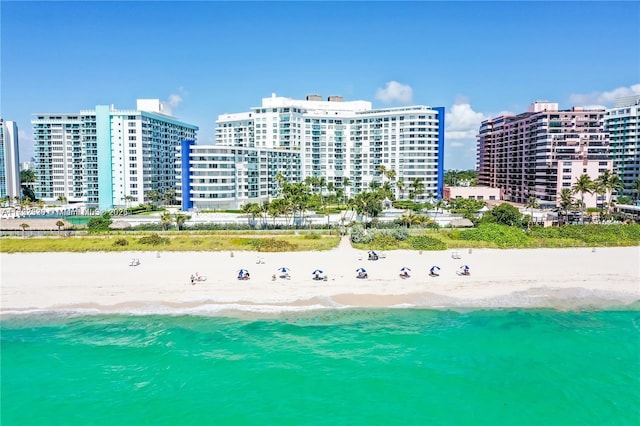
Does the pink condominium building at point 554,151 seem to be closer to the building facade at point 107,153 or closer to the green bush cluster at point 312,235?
the green bush cluster at point 312,235

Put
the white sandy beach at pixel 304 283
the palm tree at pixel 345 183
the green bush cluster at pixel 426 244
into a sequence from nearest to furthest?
the white sandy beach at pixel 304 283
the green bush cluster at pixel 426 244
the palm tree at pixel 345 183

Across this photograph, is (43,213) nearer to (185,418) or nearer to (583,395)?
(185,418)

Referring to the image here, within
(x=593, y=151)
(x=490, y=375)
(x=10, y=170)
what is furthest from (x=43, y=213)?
(x=593, y=151)

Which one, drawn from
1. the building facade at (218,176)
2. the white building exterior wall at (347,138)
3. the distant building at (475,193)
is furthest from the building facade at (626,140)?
the building facade at (218,176)

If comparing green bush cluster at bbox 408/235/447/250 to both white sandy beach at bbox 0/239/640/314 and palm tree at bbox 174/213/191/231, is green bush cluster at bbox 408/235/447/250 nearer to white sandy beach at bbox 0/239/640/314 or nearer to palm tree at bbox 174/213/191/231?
white sandy beach at bbox 0/239/640/314

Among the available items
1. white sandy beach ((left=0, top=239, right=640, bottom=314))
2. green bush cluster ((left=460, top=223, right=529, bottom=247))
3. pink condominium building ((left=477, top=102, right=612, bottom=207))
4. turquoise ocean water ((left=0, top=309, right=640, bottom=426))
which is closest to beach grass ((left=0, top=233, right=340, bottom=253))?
white sandy beach ((left=0, top=239, right=640, bottom=314))

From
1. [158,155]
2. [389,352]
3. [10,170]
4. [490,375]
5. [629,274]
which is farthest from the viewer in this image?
[10,170]

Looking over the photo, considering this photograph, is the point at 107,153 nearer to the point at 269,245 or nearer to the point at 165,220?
the point at 165,220
